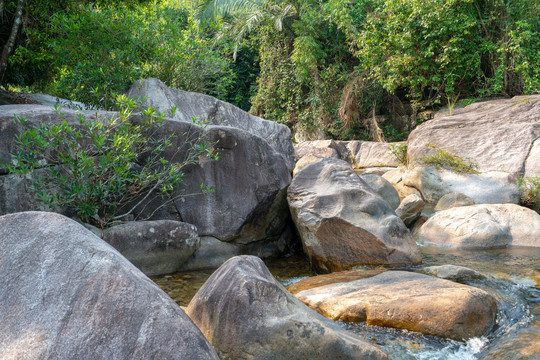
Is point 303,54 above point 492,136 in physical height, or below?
above

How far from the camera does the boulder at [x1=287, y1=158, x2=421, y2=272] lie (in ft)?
17.8

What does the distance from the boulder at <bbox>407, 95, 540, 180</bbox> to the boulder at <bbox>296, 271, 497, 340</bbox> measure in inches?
224

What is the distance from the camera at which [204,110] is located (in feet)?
27.4

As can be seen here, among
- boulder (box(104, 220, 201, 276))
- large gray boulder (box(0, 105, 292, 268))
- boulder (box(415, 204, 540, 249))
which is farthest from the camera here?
boulder (box(415, 204, 540, 249))

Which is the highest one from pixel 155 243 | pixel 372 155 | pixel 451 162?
pixel 372 155

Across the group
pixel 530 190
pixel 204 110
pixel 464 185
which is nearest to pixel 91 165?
pixel 204 110

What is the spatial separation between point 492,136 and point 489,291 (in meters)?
6.94

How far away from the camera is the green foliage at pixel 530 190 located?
27.3 feet

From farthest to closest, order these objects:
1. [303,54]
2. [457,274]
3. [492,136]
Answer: [303,54], [492,136], [457,274]

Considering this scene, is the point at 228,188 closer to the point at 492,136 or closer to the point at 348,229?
the point at 348,229

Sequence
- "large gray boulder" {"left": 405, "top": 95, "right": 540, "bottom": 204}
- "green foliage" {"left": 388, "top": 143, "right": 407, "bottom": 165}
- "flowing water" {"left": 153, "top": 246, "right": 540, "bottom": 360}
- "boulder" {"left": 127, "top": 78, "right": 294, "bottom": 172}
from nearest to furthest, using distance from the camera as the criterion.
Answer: "flowing water" {"left": 153, "top": 246, "right": 540, "bottom": 360} < "boulder" {"left": 127, "top": 78, "right": 294, "bottom": 172} < "large gray boulder" {"left": 405, "top": 95, "right": 540, "bottom": 204} < "green foliage" {"left": 388, "top": 143, "right": 407, "bottom": 165}

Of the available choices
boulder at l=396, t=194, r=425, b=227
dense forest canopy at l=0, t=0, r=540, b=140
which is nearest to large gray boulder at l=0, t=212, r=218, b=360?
dense forest canopy at l=0, t=0, r=540, b=140

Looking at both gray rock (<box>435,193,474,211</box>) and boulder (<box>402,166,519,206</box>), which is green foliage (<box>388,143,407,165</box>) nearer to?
boulder (<box>402,166,519,206</box>)

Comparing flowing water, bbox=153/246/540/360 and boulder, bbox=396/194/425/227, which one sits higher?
boulder, bbox=396/194/425/227
